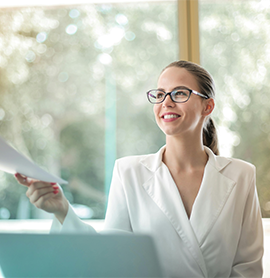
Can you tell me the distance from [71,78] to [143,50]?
530 millimetres

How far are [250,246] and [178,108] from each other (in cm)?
64

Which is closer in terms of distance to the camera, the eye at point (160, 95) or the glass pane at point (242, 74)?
the eye at point (160, 95)

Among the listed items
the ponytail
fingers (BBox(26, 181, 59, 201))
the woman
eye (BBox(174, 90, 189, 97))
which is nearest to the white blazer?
the woman

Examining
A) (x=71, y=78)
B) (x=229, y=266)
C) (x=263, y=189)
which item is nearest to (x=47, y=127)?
(x=71, y=78)

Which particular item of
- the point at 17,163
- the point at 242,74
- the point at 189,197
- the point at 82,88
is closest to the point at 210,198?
the point at 189,197

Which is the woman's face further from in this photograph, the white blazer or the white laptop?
the white laptop

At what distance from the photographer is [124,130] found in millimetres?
1826

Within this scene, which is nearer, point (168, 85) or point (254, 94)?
point (168, 85)

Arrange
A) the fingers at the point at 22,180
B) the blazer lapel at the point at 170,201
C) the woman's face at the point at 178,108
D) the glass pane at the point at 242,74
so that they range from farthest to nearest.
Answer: the glass pane at the point at 242,74
the woman's face at the point at 178,108
the blazer lapel at the point at 170,201
the fingers at the point at 22,180

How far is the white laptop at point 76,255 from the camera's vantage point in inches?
19.6

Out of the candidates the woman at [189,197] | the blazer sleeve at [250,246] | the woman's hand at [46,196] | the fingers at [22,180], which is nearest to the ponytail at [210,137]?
the woman at [189,197]

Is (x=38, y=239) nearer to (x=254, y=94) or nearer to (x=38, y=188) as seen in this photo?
(x=38, y=188)

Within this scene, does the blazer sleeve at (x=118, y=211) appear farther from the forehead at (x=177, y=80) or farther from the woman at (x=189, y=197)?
the forehead at (x=177, y=80)

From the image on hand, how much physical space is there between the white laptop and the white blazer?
50 cm
